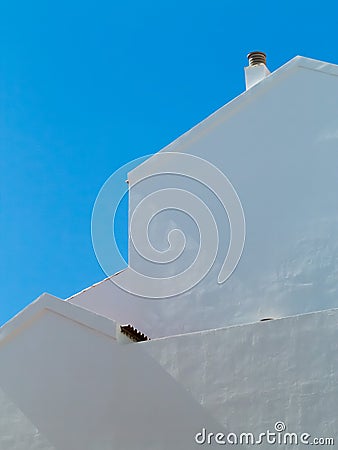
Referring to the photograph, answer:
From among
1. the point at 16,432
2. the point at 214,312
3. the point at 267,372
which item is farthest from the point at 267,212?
the point at 16,432

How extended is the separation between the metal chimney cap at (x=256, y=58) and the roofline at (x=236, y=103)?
140 cm

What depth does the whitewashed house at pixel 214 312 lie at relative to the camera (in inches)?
353

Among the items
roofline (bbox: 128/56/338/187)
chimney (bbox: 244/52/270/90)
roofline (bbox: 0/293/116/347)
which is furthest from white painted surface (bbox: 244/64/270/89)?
roofline (bbox: 0/293/116/347)

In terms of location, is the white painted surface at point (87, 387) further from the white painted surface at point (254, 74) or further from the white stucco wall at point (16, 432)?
the white painted surface at point (254, 74)

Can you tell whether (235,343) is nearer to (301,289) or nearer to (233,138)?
(301,289)

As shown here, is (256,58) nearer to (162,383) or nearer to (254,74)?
(254,74)

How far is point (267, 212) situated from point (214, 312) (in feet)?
6.57

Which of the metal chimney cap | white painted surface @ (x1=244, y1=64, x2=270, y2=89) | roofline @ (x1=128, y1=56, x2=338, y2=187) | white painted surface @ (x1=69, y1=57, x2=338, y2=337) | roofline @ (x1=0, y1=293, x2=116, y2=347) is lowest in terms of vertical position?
roofline @ (x1=0, y1=293, x2=116, y2=347)

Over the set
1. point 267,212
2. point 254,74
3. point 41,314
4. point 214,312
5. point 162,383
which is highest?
point 254,74

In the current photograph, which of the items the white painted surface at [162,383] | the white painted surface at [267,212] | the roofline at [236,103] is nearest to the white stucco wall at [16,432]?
the white painted surface at [162,383]

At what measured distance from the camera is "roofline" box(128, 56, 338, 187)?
1238 centimetres

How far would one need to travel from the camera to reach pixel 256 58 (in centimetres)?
1420

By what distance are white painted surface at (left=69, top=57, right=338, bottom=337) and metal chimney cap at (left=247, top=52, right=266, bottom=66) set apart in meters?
1.45

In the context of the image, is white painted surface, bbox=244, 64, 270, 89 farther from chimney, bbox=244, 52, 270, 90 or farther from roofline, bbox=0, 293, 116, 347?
roofline, bbox=0, 293, 116, 347
